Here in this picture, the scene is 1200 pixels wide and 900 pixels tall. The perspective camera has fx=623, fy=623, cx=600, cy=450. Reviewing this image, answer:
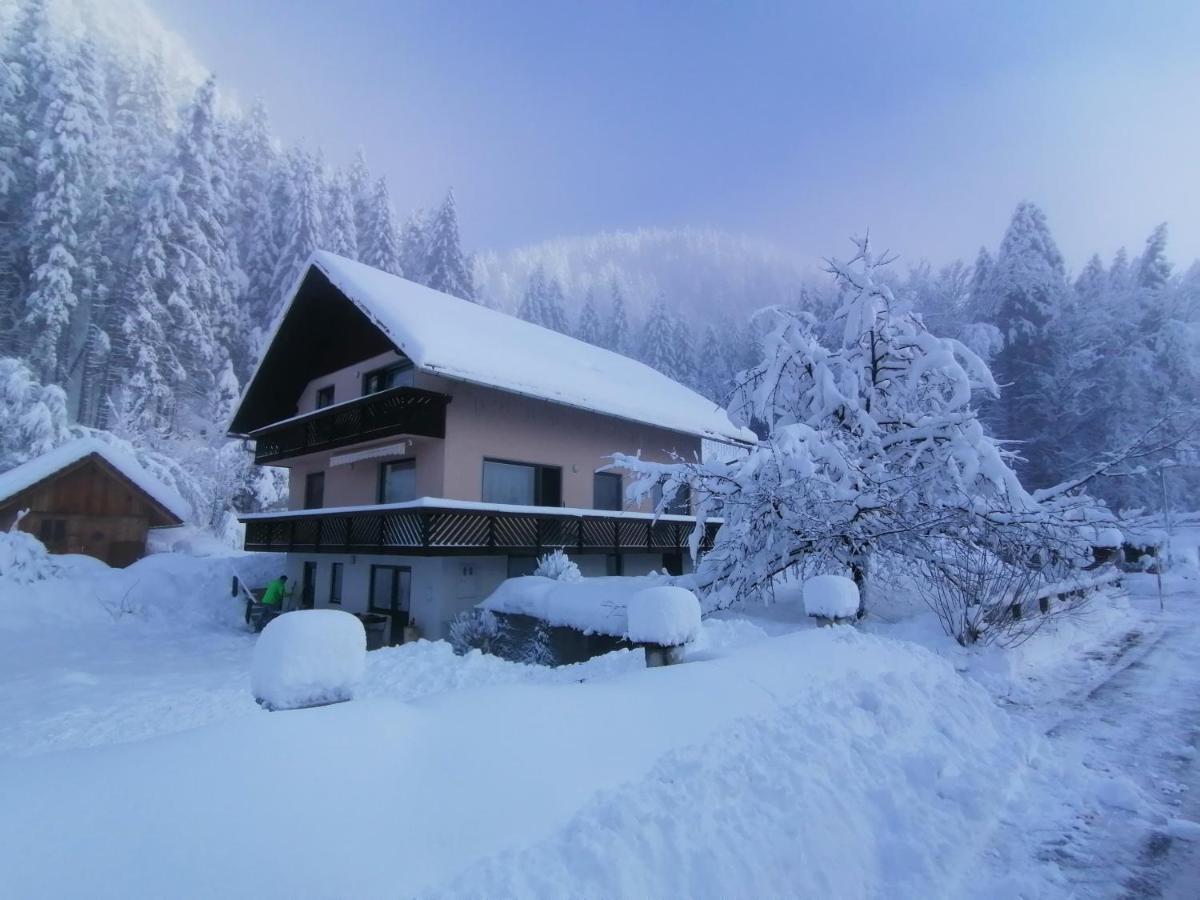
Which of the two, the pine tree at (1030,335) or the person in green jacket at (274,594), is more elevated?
the pine tree at (1030,335)

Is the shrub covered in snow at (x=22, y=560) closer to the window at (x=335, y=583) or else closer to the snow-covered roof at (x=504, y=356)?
the window at (x=335, y=583)

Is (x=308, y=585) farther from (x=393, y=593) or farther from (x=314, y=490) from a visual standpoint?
(x=393, y=593)

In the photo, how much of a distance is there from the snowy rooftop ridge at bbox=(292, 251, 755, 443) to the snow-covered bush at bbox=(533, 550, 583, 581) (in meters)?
4.25

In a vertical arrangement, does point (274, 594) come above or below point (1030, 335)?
below

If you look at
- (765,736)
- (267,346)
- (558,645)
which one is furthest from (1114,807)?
(267,346)

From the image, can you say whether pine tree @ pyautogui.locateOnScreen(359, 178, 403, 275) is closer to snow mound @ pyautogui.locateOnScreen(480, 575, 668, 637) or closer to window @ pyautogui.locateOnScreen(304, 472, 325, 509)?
window @ pyautogui.locateOnScreen(304, 472, 325, 509)

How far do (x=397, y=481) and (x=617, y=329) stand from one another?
48656 millimetres

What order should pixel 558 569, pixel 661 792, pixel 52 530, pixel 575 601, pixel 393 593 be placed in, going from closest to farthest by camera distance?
1. pixel 661 792
2. pixel 575 601
3. pixel 558 569
4. pixel 393 593
5. pixel 52 530

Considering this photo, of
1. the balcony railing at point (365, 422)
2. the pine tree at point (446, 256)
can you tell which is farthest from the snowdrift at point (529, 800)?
the pine tree at point (446, 256)

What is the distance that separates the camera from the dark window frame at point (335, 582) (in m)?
19.6

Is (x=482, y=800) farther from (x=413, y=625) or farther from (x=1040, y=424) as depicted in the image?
(x=1040, y=424)

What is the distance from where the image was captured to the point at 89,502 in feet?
79.9

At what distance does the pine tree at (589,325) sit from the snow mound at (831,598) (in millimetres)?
55530

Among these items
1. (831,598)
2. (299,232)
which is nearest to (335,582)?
(831,598)
